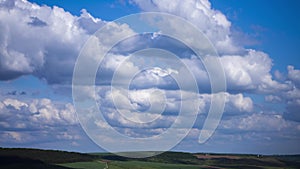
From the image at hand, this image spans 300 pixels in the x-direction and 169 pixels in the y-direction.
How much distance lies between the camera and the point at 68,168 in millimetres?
198750

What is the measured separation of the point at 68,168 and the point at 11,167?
25.4m

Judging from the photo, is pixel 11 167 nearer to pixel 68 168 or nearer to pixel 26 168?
pixel 26 168

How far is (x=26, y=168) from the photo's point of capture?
187375 millimetres

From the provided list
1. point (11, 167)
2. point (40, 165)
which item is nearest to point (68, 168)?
point (40, 165)

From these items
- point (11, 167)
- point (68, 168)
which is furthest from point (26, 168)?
point (68, 168)

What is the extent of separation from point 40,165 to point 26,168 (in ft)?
41.0

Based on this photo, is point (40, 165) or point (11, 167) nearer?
point (11, 167)

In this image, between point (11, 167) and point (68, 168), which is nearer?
point (11, 167)

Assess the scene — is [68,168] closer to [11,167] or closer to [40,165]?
[40,165]

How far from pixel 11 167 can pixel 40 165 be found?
54.1 feet

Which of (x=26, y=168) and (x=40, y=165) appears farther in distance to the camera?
(x=40, y=165)

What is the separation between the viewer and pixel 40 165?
200 metres
